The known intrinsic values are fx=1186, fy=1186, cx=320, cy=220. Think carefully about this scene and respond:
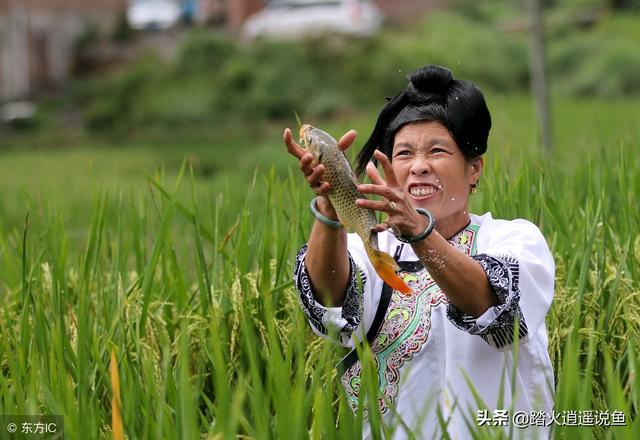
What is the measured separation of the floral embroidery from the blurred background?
28.0ft

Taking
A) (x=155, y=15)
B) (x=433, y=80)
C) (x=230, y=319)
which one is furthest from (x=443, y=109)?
(x=155, y=15)

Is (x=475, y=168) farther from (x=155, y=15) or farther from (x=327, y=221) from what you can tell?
(x=155, y=15)

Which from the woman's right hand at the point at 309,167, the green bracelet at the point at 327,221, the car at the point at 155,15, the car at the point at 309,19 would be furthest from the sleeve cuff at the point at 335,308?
A: the car at the point at 155,15

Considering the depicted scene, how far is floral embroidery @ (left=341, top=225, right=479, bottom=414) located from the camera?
1.86 m

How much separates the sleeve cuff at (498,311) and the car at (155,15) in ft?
51.0

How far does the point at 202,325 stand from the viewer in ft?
7.44

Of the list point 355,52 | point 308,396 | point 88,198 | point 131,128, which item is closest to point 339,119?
point 355,52

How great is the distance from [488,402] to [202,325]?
0.67 m

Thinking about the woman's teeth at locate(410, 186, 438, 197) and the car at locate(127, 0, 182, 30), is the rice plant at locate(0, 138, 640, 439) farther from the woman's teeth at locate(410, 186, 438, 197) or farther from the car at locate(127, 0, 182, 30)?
the car at locate(127, 0, 182, 30)

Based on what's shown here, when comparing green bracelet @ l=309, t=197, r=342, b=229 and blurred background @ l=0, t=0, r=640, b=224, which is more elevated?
blurred background @ l=0, t=0, r=640, b=224

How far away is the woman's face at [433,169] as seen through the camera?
6.04 ft

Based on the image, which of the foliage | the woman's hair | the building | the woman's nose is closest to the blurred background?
the building

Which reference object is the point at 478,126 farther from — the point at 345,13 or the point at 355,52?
the point at 345,13

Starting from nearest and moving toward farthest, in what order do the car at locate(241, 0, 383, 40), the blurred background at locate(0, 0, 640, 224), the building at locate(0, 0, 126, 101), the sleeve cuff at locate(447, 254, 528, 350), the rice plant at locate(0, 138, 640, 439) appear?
1. the rice plant at locate(0, 138, 640, 439)
2. the sleeve cuff at locate(447, 254, 528, 350)
3. the blurred background at locate(0, 0, 640, 224)
4. the car at locate(241, 0, 383, 40)
5. the building at locate(0, 0, 126, 101)
